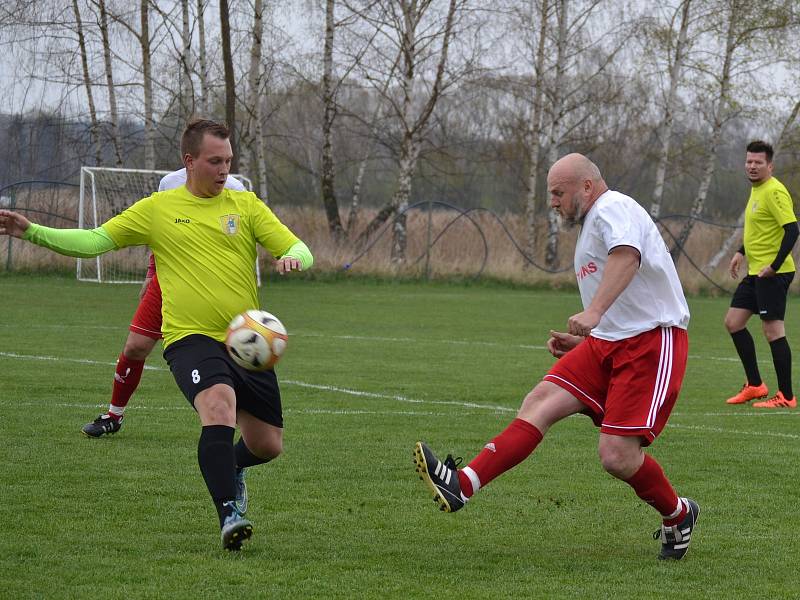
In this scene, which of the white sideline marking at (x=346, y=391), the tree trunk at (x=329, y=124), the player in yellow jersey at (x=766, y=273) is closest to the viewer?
the white sideline marking at (x=346, y=391)

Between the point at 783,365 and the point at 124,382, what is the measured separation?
6045mm

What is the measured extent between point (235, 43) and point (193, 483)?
78.4ft

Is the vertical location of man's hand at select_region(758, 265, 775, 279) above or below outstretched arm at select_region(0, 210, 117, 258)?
below

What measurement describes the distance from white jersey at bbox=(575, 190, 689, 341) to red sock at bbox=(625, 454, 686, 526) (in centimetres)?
61

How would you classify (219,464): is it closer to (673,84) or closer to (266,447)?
(266,447)

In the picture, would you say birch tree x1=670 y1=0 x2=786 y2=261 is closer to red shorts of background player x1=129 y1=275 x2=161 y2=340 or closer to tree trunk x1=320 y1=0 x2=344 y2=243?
tree trunk x1=320 y1=0 x2=344 y2=243

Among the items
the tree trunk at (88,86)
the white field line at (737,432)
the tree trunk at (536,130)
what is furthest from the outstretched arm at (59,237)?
the tree trunk at (536,130)

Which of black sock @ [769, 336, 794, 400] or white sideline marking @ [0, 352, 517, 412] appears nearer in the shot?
white sideline marking @ [0, 352, 517, 412]

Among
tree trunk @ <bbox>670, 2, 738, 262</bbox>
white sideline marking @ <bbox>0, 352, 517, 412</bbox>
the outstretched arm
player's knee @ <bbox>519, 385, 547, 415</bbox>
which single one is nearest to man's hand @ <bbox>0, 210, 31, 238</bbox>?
the outstretched arm

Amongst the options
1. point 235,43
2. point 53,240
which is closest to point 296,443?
point 53,240

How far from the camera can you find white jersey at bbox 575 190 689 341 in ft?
16.8

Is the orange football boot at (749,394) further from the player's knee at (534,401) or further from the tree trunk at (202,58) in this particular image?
the tree trunk at (202,58)

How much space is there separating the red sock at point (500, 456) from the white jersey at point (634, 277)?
56 cm

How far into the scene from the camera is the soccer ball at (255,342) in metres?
5.23
